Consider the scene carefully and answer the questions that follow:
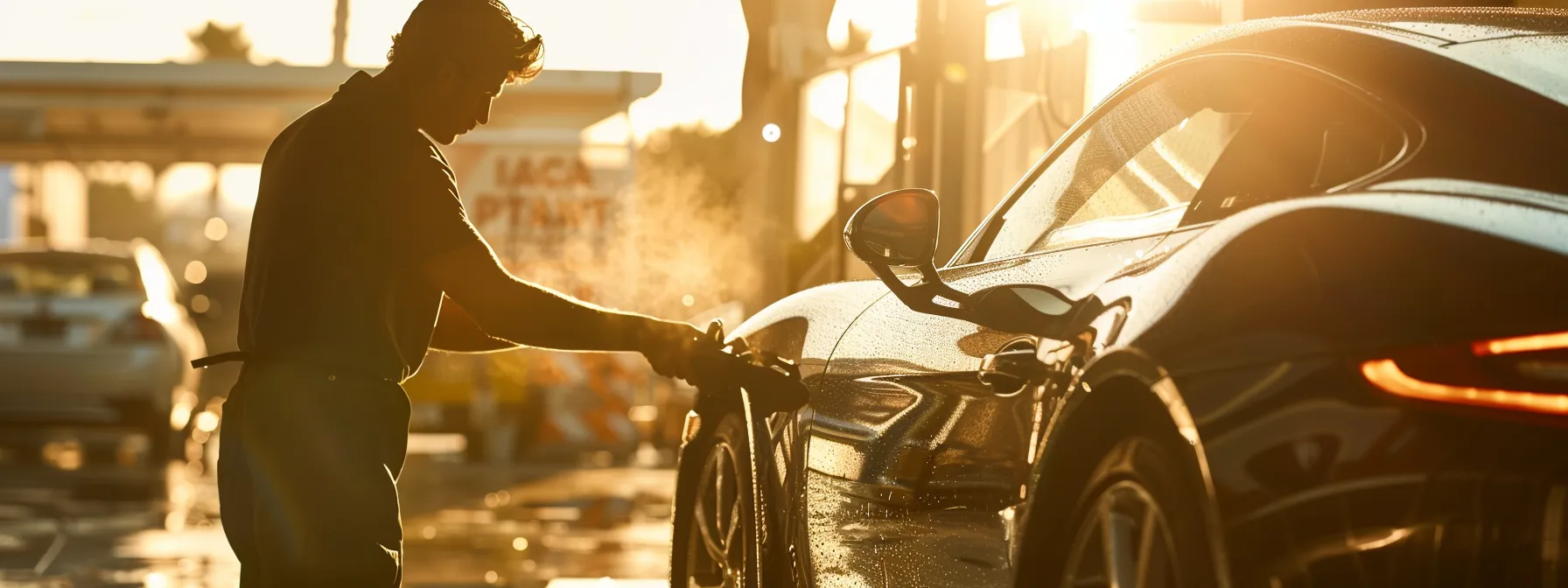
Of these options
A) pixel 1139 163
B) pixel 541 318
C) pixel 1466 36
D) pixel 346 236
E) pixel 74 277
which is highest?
pixel 1466 36

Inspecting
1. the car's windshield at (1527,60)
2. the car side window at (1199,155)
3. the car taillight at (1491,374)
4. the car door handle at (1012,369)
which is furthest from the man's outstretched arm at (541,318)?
the car taillight at (1491,374)

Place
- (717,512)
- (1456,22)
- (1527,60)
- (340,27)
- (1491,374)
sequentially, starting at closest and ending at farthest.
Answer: (1491,374)
(1527,60)
(1456,22)
(717,512)
(340,27)

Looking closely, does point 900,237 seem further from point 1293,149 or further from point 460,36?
point 460,36

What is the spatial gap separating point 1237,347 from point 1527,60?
624mm

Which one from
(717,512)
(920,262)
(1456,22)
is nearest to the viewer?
(1456,22)

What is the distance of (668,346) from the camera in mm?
4582

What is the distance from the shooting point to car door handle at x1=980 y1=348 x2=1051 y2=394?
3.41 metres

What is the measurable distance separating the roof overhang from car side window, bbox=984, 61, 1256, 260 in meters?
18.4

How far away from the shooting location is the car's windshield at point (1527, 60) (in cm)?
292

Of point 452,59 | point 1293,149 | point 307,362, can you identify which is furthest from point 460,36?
point 1293,149

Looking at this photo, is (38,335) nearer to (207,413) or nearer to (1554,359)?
(207,413)

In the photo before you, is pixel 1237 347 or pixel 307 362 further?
pixel 307 362

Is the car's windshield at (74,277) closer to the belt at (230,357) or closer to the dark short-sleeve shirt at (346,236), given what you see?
the belt at (230,357)

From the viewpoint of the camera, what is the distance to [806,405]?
4.64 meters
